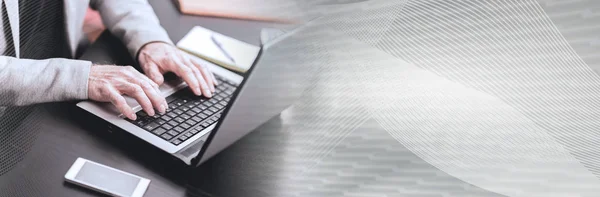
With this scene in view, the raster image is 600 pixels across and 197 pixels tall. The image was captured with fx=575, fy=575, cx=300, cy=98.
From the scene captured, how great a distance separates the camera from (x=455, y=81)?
455 mm

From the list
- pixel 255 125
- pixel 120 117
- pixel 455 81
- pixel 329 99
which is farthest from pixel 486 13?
pixel 120 117

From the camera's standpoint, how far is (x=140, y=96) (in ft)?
2.48

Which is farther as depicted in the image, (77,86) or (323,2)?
(77,86)

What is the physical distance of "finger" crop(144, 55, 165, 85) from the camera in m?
0.83

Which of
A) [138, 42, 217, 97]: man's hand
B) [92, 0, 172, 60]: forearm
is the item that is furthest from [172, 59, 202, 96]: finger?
[92, 0, 172, 60]: forearm

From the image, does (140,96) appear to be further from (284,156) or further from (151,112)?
(284,156)

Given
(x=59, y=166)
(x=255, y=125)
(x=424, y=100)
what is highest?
(x=424, y=100)

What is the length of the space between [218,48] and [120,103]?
273 mm

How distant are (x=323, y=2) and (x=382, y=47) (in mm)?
76

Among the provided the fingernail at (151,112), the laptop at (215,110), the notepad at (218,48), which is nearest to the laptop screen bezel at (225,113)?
the laptop at (215,110)

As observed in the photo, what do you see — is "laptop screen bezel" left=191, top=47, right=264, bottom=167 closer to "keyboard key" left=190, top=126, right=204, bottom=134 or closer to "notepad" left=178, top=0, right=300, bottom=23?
"keyboard key" left=190, top=126, right=204, bottom=134

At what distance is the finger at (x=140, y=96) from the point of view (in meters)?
0.75

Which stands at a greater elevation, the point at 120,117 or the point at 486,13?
the point at 486,13

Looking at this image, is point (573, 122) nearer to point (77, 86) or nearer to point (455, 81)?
point (455, 81)
